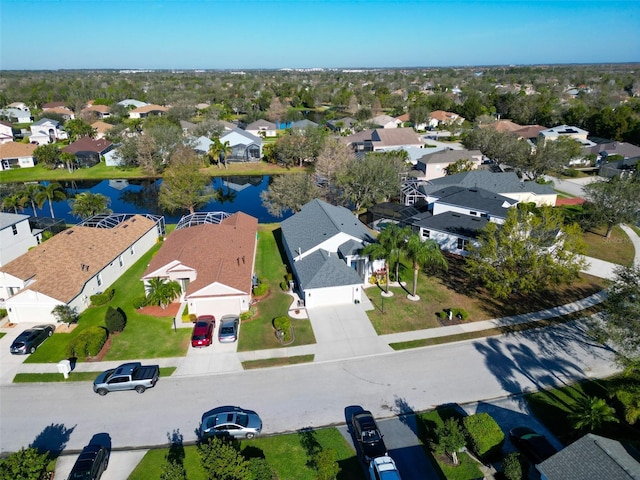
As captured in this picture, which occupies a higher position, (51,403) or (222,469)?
(222,469)

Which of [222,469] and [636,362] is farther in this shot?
[636,362]

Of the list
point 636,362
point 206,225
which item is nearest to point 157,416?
point 206,225

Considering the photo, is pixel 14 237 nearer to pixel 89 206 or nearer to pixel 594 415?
pixel 89 206

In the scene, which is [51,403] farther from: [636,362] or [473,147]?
[473,147]

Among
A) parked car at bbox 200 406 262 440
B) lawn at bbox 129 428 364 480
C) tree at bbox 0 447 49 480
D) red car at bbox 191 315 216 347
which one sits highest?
tree at bbox 0 447 49 480

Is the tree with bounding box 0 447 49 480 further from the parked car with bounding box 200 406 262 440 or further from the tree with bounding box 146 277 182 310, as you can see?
the tree with bounding box 146 277 182 310

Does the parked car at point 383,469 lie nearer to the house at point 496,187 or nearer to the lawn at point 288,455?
the lawn at point 288,455

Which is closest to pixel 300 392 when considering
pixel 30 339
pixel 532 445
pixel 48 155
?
pixel 532 445

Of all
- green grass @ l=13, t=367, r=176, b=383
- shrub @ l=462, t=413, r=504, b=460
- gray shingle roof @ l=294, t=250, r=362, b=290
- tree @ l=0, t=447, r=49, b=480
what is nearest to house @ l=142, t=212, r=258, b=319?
gray shingle roof @ l=294, t=250, r=362, b=290
